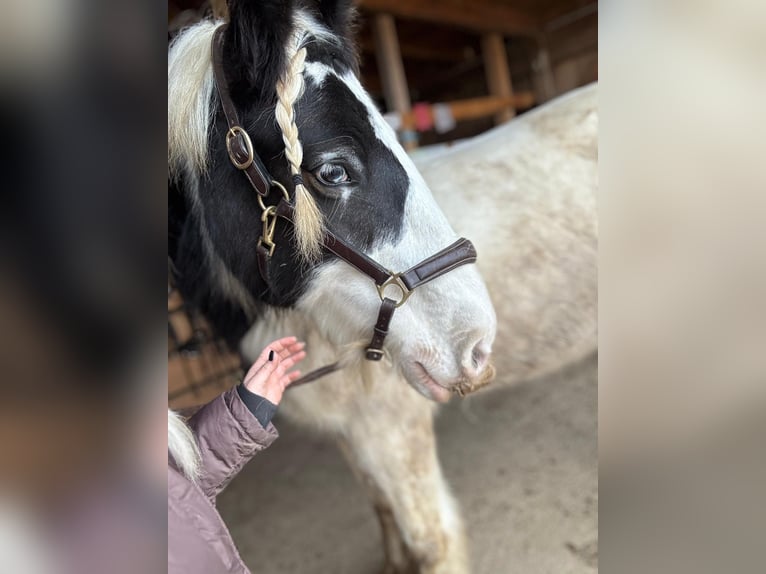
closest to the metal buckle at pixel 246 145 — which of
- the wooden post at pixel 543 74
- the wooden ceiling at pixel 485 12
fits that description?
the wooden ceiling at pixel 485 12

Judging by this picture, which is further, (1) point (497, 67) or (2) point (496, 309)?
(1) point (497, 67)

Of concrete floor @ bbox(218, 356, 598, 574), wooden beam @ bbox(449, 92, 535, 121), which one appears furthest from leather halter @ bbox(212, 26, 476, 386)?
wooden beam @ bbox(449, 92, 535, 121)

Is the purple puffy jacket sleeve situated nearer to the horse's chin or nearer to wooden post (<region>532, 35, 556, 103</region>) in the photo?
the horse's chin

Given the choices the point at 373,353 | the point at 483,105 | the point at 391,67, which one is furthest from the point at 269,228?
the point at 483,105

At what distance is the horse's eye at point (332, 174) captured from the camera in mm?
880

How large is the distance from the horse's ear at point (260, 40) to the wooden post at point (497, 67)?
3.43m

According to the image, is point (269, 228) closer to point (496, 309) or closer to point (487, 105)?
point (496, 309)

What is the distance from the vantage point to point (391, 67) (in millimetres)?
3055

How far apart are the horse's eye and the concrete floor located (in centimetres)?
111

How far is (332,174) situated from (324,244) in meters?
0.13
